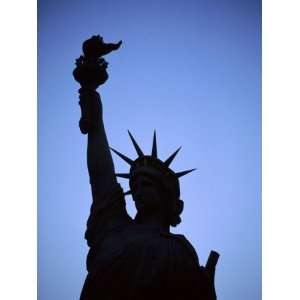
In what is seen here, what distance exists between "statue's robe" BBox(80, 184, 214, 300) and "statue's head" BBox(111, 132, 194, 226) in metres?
0.30

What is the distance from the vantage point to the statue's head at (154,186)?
9156 mm

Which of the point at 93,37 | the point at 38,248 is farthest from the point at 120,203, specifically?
the point at 93,37

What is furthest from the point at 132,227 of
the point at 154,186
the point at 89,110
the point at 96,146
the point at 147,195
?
the point at 89,110

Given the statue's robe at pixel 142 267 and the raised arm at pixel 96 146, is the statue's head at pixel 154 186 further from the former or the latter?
the statue's robe at pixel 142 267

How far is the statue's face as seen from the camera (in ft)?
30.0

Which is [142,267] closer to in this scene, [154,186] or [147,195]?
[147,195]

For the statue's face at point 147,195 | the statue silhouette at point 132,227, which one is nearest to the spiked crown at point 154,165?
the statue silhouette at point 132,227

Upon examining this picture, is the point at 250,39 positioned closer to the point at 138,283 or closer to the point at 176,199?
the point at 176,199

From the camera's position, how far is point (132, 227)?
901 centimetres

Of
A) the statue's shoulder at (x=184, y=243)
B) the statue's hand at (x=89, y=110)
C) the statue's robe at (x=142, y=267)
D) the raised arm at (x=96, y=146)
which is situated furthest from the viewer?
the statue's hand at (x=89, y=110)

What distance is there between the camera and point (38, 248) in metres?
8.63

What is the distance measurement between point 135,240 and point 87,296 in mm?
764

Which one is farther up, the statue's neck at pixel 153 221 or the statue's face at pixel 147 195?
the statue's face at pixel 147 195

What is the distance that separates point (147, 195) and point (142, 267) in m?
1.01
